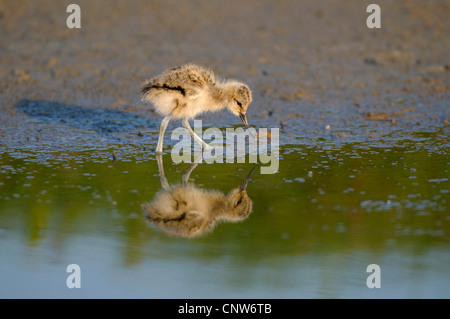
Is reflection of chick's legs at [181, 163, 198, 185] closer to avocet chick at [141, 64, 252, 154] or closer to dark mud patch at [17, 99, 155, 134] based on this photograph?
avocet chick at [141, 64, 252, 154]

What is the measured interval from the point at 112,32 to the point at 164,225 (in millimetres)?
6636

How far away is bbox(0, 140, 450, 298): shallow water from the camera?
14.1 ft

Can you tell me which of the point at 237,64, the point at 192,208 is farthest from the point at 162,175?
the point at 237,64

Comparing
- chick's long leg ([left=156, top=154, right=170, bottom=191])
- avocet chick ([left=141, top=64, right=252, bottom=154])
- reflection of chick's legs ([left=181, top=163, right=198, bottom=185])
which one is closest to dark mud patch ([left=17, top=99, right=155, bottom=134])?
avocet chick ([left=141, top=64, right=252, bottom=154])

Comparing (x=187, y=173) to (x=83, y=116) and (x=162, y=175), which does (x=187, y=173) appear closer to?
(x=162, y=175)

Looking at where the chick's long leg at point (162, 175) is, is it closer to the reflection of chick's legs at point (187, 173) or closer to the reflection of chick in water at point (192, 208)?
the reflection of chick in water at point (192, 208)

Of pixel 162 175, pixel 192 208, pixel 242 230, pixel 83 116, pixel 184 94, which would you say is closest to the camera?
pixel 242 230

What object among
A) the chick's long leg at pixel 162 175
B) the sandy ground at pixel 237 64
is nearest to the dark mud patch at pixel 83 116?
the sandy ground at pixel 237 64

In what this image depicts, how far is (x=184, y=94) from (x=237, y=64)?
10.9 ft

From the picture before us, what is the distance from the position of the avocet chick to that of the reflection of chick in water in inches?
42.1

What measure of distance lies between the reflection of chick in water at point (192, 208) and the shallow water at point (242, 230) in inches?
3.4

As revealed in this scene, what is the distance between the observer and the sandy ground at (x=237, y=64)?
309 inches

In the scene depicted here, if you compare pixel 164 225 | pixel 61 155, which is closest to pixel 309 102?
pixel 61 155

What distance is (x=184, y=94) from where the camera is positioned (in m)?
6.84
